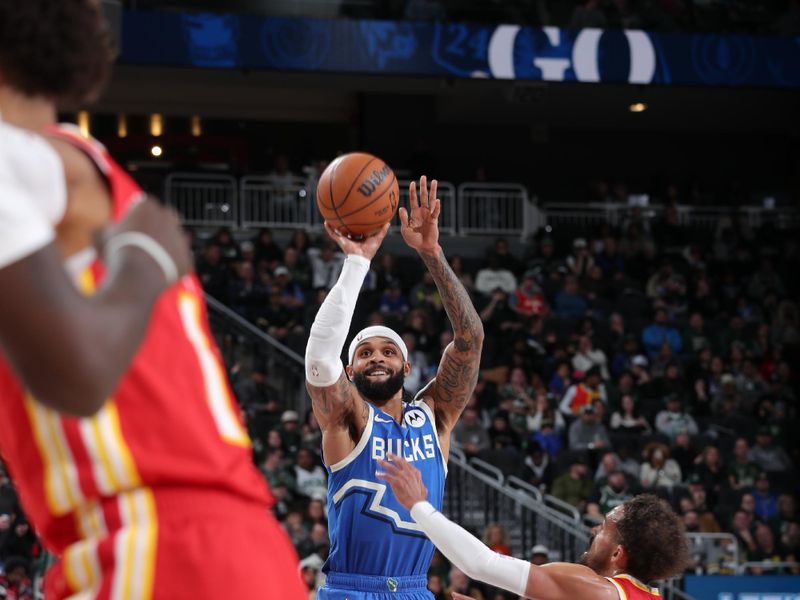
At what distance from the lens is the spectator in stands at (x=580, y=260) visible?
60.9 feet

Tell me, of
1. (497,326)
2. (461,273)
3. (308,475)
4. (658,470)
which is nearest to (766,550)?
(658,470)

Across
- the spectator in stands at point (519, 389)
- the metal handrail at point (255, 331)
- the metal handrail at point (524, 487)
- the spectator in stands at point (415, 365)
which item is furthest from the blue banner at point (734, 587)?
the metal handrail at point (255, 331)

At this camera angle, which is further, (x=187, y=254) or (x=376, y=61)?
(x=376, y=61)

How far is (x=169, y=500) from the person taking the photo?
7.09 ft

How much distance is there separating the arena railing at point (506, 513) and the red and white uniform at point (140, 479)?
36.3 feet

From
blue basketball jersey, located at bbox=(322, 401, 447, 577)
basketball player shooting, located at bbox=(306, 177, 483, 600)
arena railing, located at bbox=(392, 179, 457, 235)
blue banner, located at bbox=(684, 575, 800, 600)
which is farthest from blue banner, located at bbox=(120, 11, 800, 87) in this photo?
blue basketball jersey, located at bbox=(322, 401, 447, 577)

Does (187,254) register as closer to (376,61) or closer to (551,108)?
(376,61)

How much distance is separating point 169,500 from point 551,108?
20845mm

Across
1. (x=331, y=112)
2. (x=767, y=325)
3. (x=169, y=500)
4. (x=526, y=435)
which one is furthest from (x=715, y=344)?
(x=169, y=500)

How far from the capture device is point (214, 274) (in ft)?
53.6

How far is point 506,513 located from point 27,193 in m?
11.9

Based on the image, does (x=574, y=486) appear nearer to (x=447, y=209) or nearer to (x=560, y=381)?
(x=560, y=381)

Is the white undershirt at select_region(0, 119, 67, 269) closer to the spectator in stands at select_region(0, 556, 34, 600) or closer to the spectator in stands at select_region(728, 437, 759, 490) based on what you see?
the spectator in stands at select_region(0, 556, 34, 600)

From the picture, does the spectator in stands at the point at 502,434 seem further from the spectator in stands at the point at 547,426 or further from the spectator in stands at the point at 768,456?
the spectator in stands at the point at 768,456
